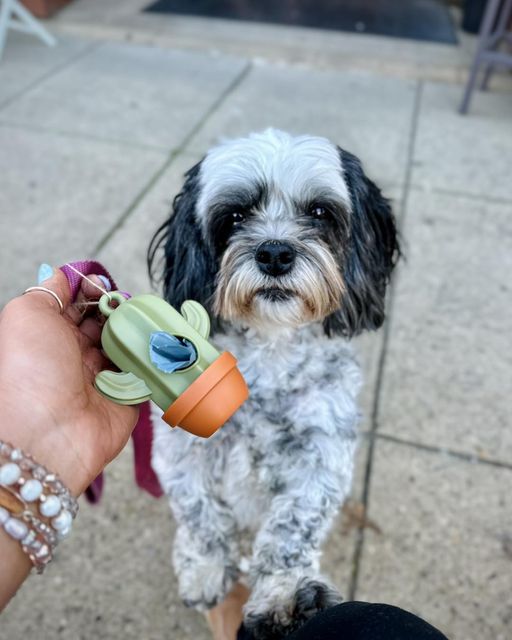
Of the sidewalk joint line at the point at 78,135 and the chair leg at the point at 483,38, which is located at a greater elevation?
the chair leg at the point at 483,38

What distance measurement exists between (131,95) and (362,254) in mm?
4473

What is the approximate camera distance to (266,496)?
2176 millimetres

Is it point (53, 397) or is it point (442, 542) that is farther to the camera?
point (442, 542)

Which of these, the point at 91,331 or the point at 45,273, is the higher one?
the point at 45,273

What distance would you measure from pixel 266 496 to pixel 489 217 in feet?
10.1

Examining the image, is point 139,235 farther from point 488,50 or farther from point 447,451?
point 488,50

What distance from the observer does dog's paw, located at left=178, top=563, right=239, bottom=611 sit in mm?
2203

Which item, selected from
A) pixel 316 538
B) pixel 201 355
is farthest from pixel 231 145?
pixel 316 538

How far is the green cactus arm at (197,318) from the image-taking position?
1.61m

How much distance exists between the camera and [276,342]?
2.11m

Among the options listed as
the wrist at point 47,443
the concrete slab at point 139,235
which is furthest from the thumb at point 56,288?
the concrete slab at point 139,235

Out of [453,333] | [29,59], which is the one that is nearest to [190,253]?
[453,333]

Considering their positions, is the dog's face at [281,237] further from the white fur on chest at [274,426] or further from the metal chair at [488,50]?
the metal chair at [488,50]

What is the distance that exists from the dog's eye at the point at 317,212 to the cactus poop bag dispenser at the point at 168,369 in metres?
0.72
